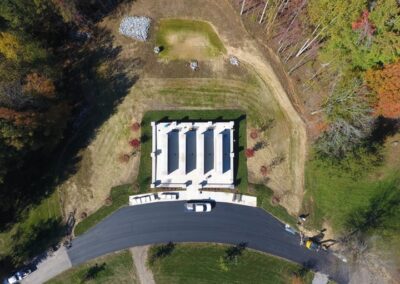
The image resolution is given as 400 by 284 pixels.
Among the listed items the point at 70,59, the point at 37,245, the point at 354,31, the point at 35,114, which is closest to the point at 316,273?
the point at 354,31

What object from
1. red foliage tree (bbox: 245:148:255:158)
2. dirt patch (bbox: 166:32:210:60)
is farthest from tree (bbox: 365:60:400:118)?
dirt patch (bbox: 166:32:210:60)

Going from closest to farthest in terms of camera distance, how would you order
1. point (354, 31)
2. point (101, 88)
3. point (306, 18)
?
point (354, 31) < point (306, 18) < point (101, 88)

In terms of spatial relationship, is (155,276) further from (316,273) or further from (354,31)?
(354,31)

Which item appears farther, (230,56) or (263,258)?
(230,56)

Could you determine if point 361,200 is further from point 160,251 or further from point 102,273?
point 102,273

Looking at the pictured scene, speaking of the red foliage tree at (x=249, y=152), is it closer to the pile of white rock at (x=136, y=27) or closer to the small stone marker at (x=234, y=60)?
the small stone marker at (x=234, y=60)

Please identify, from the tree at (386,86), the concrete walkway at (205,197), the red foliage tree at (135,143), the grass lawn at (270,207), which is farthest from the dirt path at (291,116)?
the red foliage tree at (135,143)
